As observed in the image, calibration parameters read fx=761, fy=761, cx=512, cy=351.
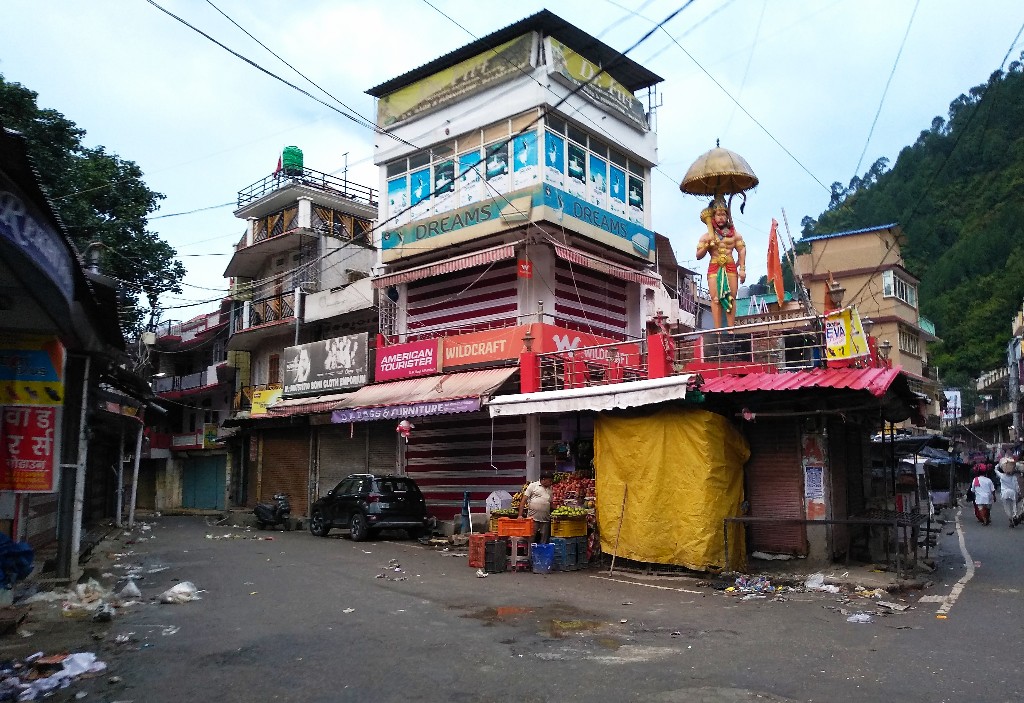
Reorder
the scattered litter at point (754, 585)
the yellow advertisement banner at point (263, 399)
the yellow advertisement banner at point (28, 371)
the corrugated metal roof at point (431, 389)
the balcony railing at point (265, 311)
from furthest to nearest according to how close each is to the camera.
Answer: the balcony railing at point (265, 311)
the yellow advertisement banner at point (263, 399)
the corrugated metal roof at point (431, 389)
the scattered litter at point (754, 585)
the yellow advertisement banner at point (28, 371)

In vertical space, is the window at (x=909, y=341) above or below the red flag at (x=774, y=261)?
above

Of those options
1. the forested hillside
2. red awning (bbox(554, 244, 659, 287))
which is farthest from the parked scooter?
the forested hillside

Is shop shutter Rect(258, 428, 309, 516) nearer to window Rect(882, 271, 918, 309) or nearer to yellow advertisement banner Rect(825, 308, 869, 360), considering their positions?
yellow advertisement banner Rect(825, 308, 869, 360)

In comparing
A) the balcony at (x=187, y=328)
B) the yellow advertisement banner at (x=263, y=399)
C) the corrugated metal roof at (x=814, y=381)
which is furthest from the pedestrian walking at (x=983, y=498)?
the balcony at (x=187, y=328)

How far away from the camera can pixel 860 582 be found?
35.2 feet

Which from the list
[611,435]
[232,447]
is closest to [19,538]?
[611,435]

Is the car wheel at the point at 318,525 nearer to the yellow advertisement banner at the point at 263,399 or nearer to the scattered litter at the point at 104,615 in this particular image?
the yellow advertisement banner at the point at 263,399

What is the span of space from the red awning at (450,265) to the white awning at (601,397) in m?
4.90

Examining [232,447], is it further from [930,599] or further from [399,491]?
[930,599]

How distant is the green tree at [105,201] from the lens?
23766mm

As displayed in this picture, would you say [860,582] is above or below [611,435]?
below

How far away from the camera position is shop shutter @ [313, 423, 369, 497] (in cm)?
2261

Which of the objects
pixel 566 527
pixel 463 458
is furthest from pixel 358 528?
pixel 566 527

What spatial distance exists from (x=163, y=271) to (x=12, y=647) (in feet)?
75.1
